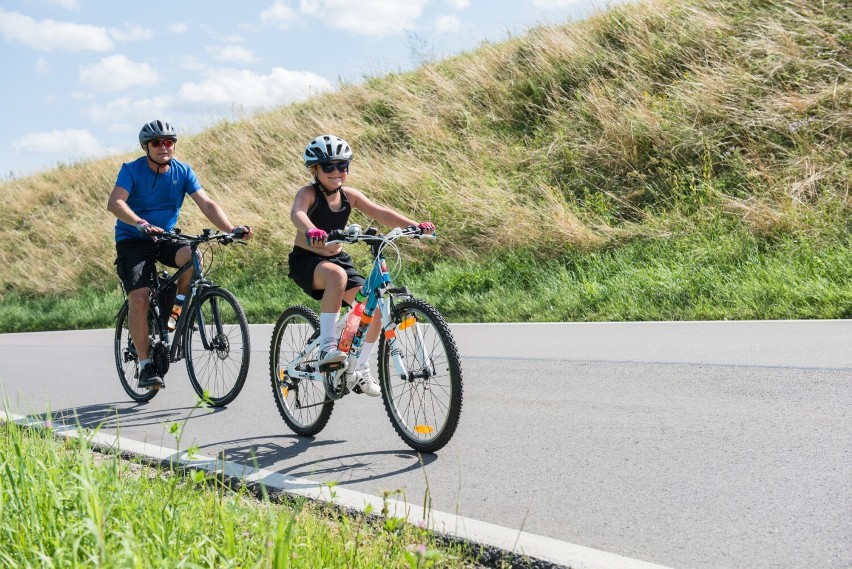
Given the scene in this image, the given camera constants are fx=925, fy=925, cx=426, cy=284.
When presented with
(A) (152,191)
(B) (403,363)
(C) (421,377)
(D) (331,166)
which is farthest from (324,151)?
(A) (152,191)

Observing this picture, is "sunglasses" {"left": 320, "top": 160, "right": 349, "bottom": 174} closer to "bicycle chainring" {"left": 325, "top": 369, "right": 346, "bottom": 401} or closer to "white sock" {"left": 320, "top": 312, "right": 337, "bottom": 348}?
"white sock" {"left": 320, "top": 312, "right": 337, "bottom": 348}

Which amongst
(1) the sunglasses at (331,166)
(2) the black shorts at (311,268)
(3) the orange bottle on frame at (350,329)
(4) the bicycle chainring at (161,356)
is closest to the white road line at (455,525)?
(3) the orange bottle on frame at (350,329)

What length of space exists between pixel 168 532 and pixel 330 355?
2623 mm

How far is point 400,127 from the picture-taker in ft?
72.5

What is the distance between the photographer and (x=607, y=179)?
15.2m

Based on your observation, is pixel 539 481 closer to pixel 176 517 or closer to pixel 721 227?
pixel 176 517

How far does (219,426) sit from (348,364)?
4.83 feet

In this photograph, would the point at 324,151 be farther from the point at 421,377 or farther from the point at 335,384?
the point at 421,377

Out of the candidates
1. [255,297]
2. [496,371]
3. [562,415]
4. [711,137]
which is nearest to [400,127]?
[255,297]

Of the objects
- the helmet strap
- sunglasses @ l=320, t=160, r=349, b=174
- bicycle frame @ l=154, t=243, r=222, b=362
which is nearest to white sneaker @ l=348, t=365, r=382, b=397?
the helmet strap

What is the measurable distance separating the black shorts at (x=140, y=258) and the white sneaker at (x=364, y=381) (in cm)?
257

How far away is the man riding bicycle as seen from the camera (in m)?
7.68

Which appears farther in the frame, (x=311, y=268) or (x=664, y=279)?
(x=664, y=279)

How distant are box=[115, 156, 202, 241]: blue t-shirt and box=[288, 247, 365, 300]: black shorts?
184 centimetres
